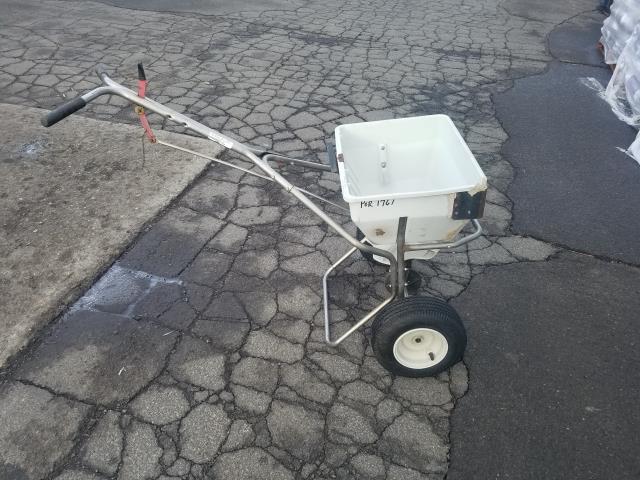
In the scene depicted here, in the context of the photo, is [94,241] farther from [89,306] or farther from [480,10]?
[480,10]

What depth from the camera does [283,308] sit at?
327cm

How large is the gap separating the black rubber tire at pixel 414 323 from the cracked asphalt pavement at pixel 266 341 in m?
0.26

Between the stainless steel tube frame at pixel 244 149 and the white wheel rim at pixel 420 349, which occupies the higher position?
the stainless steel tube frame at pixel 244 149

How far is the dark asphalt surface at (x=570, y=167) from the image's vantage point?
395 cm

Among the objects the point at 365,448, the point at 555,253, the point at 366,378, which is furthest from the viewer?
the point at 555,253

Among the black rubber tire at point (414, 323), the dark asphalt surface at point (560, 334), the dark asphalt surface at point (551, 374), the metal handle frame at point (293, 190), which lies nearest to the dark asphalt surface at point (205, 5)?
the dark asphalt surface at point (560, 334)

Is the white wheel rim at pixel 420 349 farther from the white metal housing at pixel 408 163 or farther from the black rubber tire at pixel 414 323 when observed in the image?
the white metal housing at pixel 408 163

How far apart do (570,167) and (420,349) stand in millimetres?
3022

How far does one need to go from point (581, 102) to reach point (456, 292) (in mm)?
3980

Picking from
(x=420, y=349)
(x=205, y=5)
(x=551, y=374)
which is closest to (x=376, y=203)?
(x=420, y=349)

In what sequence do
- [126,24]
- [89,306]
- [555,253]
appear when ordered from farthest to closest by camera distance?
[126,24], [555,253], [89,306]

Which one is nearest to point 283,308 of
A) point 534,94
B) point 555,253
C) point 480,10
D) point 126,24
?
point 555,253

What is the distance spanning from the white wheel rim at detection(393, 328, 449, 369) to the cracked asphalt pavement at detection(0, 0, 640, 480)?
5.6 inches

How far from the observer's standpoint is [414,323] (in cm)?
251
